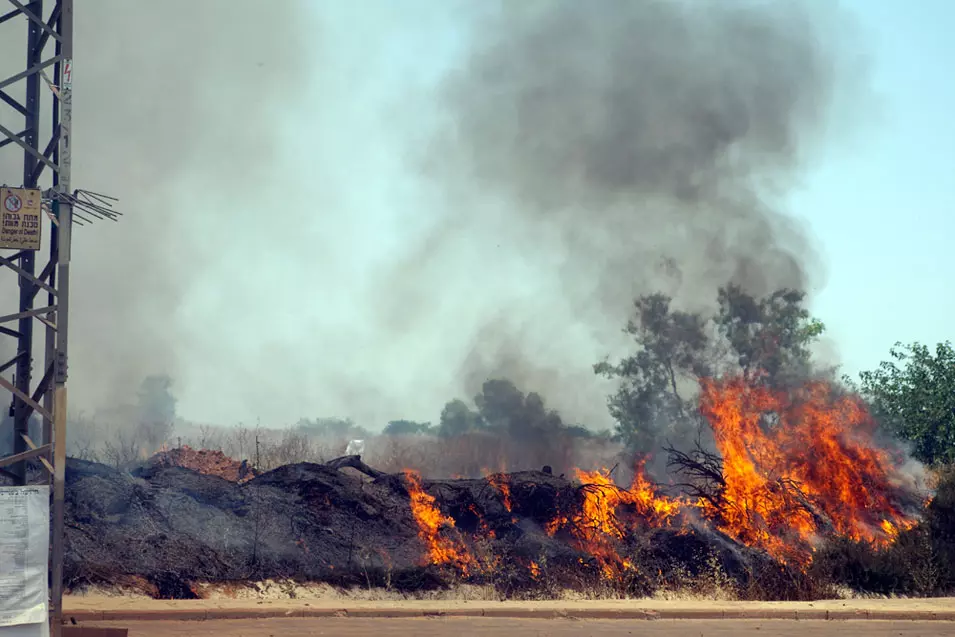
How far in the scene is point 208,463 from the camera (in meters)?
22.7

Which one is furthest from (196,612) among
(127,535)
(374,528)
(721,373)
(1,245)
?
(721,373)

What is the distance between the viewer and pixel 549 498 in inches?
762

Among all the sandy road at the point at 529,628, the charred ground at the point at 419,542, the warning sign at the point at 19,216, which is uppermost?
the warning sign at the point at 19,216

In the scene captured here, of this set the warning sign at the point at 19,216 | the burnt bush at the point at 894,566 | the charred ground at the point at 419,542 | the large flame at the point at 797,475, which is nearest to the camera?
the warning sign at the point at 19,216

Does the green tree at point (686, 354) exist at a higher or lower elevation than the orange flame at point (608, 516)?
higher

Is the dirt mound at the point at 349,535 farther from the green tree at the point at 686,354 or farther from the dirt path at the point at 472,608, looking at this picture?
the green tree at the point at 686,354

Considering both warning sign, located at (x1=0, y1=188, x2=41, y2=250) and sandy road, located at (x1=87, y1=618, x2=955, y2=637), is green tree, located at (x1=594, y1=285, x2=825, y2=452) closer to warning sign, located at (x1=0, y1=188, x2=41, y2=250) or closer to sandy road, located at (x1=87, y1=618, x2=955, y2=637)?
sandy road, located at (x1=87, y1=618, x2=955, y2=637)

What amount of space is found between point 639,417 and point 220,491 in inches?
776

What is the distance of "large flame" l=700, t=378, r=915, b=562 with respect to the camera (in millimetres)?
20188

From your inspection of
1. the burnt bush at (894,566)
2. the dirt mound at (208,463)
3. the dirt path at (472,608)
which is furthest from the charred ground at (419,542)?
the dirt mound at (208,463)

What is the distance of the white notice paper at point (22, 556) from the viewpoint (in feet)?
26.8

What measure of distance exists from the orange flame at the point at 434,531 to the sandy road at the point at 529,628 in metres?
3.16

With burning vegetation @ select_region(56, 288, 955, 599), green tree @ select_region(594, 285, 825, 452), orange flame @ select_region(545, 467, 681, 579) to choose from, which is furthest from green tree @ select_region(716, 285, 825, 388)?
orange flame @ select_region(545, 467, 681, 579)

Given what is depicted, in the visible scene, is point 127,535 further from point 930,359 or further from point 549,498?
point 930,359
